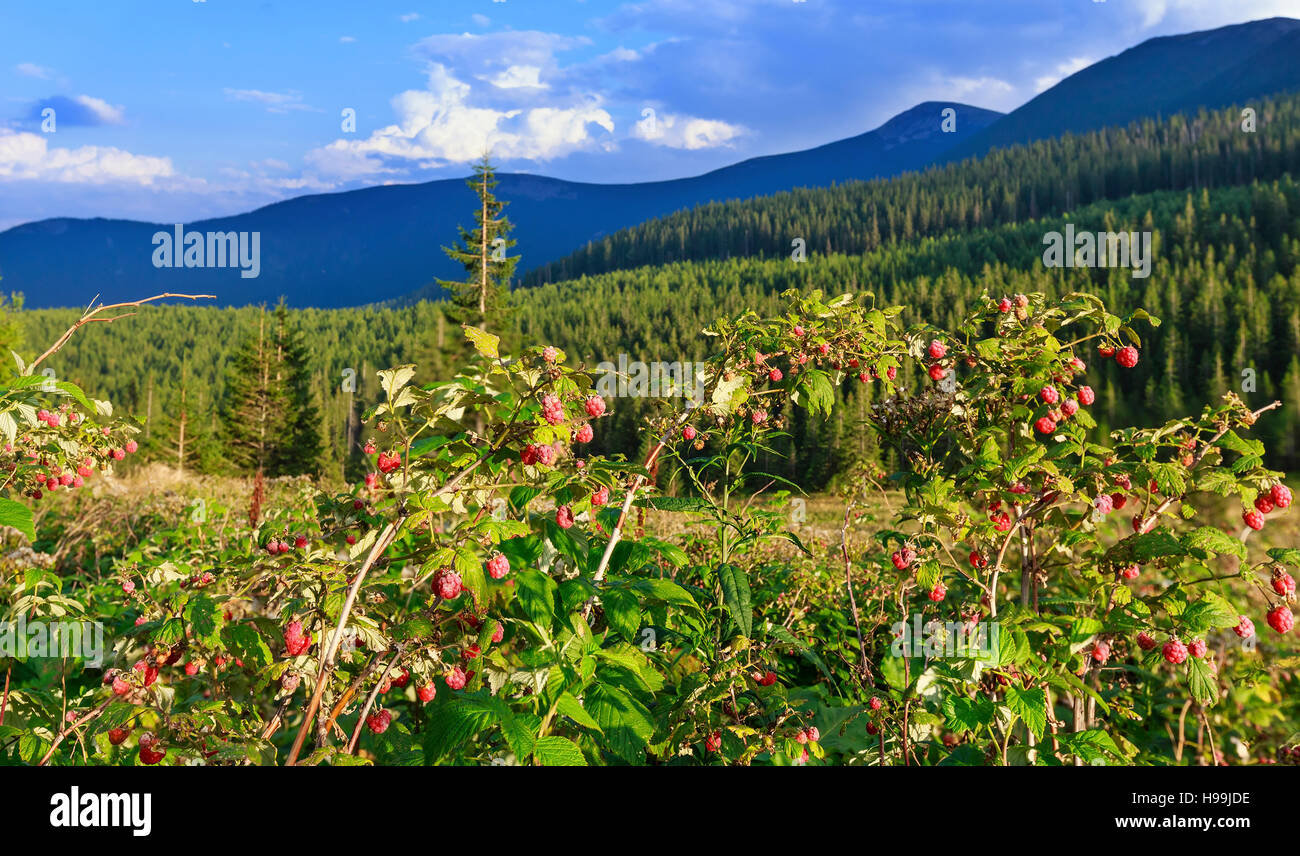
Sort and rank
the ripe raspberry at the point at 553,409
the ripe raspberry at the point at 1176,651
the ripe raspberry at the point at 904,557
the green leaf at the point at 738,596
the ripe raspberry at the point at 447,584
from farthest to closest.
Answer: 1. the ripe raspberry at the point at 904,557
2. the green leaf at the point at 738,596
3. the ripe raspberry at the point at 1176,651
4. the ripe raspberry at the point at 553,409
5. the ripe raspberry at the point at 447,584

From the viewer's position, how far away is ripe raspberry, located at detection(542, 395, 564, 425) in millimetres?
1899

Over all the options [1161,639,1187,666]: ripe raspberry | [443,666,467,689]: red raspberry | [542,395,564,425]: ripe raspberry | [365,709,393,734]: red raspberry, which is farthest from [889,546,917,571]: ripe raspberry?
[365,709,393,734]: red raspberry

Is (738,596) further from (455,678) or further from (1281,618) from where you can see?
(1281,618)

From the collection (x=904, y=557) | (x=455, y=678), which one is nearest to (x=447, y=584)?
(x=455, y=678)

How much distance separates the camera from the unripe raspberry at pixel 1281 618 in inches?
89.4

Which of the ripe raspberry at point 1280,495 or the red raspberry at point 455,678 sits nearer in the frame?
the red raspberry at point 455,678

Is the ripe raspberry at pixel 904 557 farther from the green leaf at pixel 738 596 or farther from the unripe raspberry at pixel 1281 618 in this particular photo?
the unripe raspberry at pixel 1281 618

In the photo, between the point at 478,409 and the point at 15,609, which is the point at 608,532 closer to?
the point at 478,409

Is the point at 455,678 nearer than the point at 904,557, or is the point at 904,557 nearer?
the point at 455,678

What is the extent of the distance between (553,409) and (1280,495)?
8.57 feet

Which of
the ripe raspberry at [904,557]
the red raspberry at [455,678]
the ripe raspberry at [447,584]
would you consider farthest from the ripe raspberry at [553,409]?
the ripe raspberry at [904,557]

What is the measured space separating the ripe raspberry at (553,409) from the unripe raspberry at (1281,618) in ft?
8.02

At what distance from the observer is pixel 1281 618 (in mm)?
2293

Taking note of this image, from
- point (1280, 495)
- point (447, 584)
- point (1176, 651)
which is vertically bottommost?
point (1176, 651)
